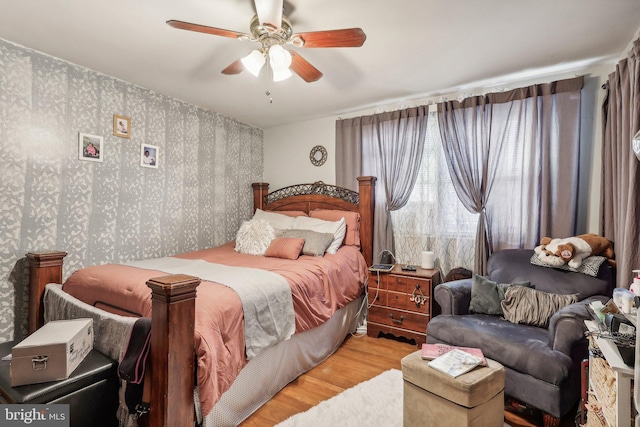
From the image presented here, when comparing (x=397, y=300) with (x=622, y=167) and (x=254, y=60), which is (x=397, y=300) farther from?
(x=254, y=60)

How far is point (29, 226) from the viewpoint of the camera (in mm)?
2469

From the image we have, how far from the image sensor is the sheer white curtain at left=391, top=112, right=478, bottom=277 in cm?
315

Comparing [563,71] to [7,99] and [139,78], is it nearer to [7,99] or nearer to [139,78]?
[139,78]

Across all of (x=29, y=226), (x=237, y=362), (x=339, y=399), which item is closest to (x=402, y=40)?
(x=237, y=362)

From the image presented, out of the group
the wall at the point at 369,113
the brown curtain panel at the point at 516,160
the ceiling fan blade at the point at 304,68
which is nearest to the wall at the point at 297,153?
the wall at the point at 369,113

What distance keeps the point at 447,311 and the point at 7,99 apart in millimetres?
3695

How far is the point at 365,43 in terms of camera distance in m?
2.28

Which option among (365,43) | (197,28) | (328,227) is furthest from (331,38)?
(328,227)

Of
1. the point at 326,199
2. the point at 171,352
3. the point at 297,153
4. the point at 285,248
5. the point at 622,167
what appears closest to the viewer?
the point at 171,352

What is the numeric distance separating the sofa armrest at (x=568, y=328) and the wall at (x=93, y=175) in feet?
11.4

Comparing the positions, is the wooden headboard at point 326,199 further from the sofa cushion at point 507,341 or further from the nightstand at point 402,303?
the sofa cushion at point 507,341

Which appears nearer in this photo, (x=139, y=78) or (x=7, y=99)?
(x=7, y=99)

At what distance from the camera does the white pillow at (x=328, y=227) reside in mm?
3311

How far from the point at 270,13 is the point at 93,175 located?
2.27m
